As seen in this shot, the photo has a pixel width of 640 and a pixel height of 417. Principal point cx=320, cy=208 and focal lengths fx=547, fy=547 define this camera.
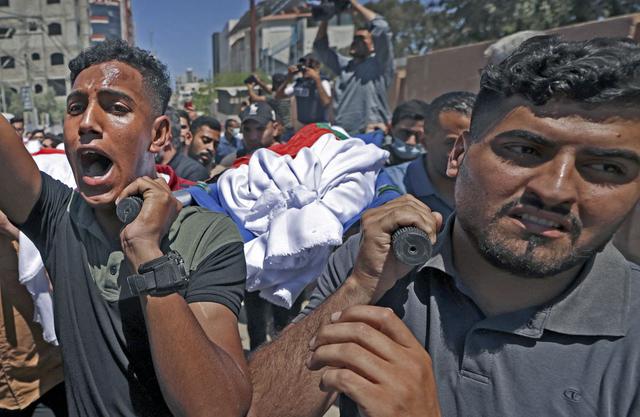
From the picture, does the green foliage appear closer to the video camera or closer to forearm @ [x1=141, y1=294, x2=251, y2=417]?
the video camera

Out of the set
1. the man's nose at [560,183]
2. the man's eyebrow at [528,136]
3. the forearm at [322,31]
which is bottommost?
the man's nose at [560,183]

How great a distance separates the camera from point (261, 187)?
252cm

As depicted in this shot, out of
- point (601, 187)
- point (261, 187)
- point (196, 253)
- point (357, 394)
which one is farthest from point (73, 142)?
point (601, 187)

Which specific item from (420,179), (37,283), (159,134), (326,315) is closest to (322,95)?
(420,179)

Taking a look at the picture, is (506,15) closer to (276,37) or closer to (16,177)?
(16,177)

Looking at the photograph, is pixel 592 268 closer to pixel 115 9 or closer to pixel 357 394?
pixel 357 394

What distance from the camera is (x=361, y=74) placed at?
235 inches

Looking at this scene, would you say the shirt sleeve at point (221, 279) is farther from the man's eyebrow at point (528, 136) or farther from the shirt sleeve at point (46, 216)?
the man's eyebrow at point (528, 136)

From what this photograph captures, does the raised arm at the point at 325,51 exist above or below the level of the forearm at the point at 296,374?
above

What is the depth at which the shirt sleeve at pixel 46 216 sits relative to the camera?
1687 millimetres

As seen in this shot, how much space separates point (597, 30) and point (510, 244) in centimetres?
524

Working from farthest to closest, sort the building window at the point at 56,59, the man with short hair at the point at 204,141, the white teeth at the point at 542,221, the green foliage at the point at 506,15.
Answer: the building window at the point at 56,59 < the green foliage at the point at 506,15 < the man with short hair at the point at 204,141 < the white teeth at the point at 542,221

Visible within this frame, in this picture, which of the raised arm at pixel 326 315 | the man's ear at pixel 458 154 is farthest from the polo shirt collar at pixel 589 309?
the man's ear at pixel 458 154

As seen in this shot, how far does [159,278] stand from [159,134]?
0.65 metres
